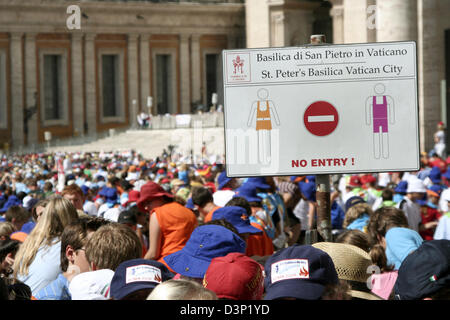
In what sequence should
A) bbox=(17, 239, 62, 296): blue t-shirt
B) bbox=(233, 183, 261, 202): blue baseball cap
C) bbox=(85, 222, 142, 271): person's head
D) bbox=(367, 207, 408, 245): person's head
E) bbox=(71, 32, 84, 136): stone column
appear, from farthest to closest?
1. bbox=(71, 32, 84, 136): stone column
2. bbox=(233, 183, 261, 202): blue baseball cap
3. bbox=(367, 207, 408, 245): person's head
4. bbox=(17, 239, 62, 296): blue t-shirt
5. bbox=(85, 222, 142, 271): person's head

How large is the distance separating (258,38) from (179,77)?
9963 millimetres

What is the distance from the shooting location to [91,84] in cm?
4669

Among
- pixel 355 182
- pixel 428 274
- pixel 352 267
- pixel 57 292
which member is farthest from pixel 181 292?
pixel 355 182

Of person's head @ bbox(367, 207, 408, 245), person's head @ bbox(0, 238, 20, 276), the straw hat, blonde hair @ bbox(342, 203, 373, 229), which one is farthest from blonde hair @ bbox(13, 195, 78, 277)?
blonde hair @ bbox(342, 203, 373, 229)

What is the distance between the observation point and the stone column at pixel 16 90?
144ft

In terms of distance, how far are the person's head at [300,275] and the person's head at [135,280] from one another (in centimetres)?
53

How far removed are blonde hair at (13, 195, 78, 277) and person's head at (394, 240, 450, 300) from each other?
110 inches

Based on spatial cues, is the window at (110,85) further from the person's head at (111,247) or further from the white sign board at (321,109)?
the person's head at (111,247)

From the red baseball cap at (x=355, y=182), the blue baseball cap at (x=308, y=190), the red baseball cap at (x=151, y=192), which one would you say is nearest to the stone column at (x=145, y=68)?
the red baseball cap at (x=355, y=182)

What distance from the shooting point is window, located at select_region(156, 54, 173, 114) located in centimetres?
4888

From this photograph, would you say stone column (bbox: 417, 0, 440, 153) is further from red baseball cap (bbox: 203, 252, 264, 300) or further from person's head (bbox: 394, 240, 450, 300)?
person's head (bbox: 394, 240, 450, 300)
